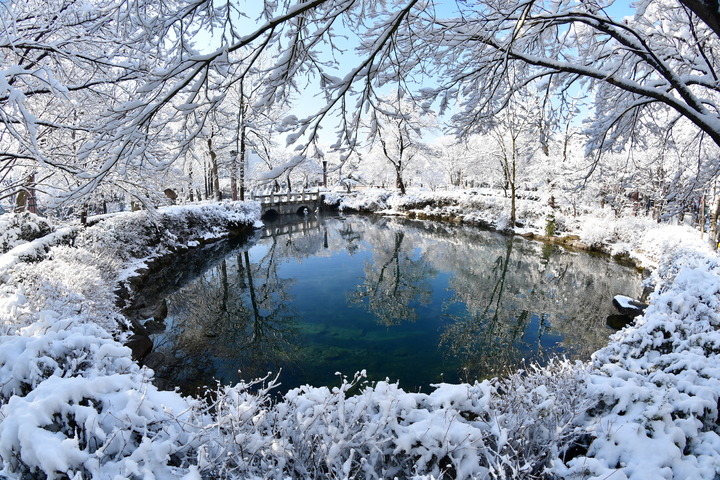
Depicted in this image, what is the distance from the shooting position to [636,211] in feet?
70.4

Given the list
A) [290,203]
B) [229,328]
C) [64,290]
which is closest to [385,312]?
[229,328]

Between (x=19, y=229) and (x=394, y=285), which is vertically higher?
(x=19, y=229)

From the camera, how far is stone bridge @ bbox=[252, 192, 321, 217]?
2805cm

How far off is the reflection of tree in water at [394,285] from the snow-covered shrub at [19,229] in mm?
7855

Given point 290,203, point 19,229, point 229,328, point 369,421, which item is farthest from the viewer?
point 290,203

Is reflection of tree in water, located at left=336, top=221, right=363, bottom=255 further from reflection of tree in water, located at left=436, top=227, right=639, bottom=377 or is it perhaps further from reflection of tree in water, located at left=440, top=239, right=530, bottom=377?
reflection of tree in water, located at left=440, top=239, right=530, bottom=377

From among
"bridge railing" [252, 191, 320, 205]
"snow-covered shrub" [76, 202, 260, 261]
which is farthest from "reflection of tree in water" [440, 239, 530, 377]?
"bridge railing" [252, 191, 320, 205]

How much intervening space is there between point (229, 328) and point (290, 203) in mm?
22724

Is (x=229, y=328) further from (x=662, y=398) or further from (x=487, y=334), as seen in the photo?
(x=662, y=398)

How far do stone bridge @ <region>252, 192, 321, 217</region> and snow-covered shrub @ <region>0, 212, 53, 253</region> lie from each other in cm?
1897

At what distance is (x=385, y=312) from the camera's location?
29.9 feet

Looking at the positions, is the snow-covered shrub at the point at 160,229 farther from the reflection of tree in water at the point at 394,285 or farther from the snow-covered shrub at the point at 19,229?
the reflection of tree in water at the point at 394,285

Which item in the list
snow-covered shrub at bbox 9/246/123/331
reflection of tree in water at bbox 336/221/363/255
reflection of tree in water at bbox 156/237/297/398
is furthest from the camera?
reflection of tree in water at bbox 336/221/363/255

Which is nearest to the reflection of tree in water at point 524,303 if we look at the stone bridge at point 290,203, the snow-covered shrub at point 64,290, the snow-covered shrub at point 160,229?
the snow-covered shrub at point 64,290
